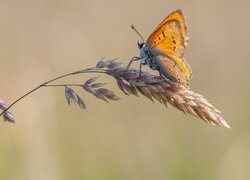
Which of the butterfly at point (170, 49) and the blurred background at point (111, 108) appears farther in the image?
the blurred background at point (111, 108)

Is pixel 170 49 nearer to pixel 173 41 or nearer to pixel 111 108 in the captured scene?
pixel 173 41

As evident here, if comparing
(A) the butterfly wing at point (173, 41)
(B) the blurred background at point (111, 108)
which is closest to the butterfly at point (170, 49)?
(A) the butterfly wing at point (173, 41)

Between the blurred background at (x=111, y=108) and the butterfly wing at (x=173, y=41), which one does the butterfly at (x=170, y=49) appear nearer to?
the butterfly wing at (x=173, y=41)

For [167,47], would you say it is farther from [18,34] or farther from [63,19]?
[63,19]

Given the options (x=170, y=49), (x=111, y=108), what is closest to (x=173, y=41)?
(x=170, y=49)

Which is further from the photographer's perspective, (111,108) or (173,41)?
(111,108)

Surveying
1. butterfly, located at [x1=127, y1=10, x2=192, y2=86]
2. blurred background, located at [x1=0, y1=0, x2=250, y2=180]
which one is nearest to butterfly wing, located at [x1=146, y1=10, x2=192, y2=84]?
butterfly, located at [x1=127, y1=10, x2=192, y2=86]
